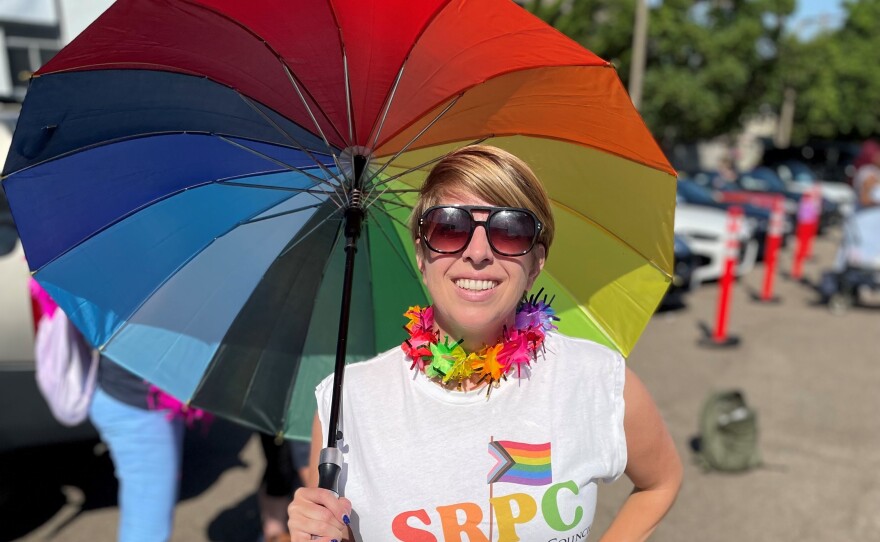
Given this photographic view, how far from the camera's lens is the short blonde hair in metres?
1.58

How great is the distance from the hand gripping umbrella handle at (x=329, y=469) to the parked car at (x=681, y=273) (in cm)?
823

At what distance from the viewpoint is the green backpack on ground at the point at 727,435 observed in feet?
15.4

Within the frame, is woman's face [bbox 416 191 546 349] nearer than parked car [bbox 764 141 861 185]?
Yes

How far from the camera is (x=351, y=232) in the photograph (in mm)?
1837

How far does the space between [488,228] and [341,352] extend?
17.9 inches

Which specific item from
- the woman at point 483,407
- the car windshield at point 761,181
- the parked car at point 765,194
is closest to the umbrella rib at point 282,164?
the woman at point 483,407

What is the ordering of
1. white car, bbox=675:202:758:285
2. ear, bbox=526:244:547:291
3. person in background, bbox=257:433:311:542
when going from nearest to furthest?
ear, bbox=526:244:547:291 → person in background, bbox=257:433:311:542 → white car, bbox=675:202:758:285

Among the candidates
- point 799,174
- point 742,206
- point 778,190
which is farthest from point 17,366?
point 799,174

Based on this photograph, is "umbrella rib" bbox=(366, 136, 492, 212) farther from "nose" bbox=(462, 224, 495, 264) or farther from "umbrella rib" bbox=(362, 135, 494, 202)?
"nose" bbox=(462, 224, 495, 264)

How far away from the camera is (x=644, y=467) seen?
1.72 metres

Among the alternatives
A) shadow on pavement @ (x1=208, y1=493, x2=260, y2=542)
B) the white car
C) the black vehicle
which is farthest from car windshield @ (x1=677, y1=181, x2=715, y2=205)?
shadow on pavement @ (x1=208, y1=493, x2=260, y2=542)

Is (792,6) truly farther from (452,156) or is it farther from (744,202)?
(452,156)

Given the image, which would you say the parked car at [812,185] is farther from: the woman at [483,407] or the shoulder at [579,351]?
the woman at [483,407]

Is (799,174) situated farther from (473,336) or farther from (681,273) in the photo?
(473,336)
